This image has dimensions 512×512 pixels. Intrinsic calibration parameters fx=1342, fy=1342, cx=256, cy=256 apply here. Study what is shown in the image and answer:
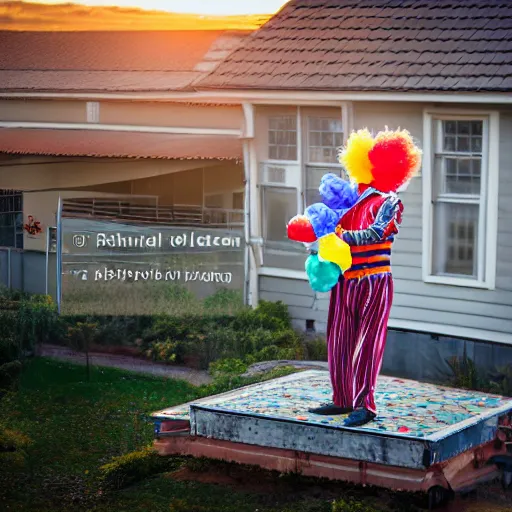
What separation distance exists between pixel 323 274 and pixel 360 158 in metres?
0.86

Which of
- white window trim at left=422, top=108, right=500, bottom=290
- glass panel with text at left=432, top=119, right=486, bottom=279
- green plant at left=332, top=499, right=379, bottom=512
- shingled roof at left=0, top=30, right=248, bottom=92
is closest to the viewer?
green plant at left=332, top=499, right=379, bottom=512

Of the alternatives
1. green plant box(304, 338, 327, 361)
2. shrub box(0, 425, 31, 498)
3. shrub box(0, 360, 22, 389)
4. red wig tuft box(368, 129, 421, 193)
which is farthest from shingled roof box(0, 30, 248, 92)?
red wig tuft box(368, 129, 421, 193)

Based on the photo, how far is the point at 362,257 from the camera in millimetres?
9469

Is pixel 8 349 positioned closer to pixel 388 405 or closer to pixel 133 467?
pixel 133 467

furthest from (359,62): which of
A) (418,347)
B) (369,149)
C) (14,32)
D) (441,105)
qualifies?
(14,32)

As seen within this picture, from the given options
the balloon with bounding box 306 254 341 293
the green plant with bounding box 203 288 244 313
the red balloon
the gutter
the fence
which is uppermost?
the gutter

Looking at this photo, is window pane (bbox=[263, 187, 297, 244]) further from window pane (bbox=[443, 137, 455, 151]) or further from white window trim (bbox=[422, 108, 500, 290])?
window pane (bbox=[443, 137, 455, 151])

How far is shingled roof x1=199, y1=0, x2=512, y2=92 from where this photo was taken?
12.7 metres

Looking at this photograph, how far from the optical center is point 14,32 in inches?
729

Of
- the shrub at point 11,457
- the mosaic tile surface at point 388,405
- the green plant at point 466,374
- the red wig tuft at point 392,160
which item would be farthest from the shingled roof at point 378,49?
the shrub at point 11,457

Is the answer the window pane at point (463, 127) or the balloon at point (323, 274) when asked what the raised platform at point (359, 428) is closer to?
the balloon at point (323, 274)

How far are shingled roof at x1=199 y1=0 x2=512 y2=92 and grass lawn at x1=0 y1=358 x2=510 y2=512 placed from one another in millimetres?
3406

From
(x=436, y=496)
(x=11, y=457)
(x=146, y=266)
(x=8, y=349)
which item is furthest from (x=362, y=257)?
(x=8, y=349)

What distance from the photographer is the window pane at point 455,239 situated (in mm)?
12945
